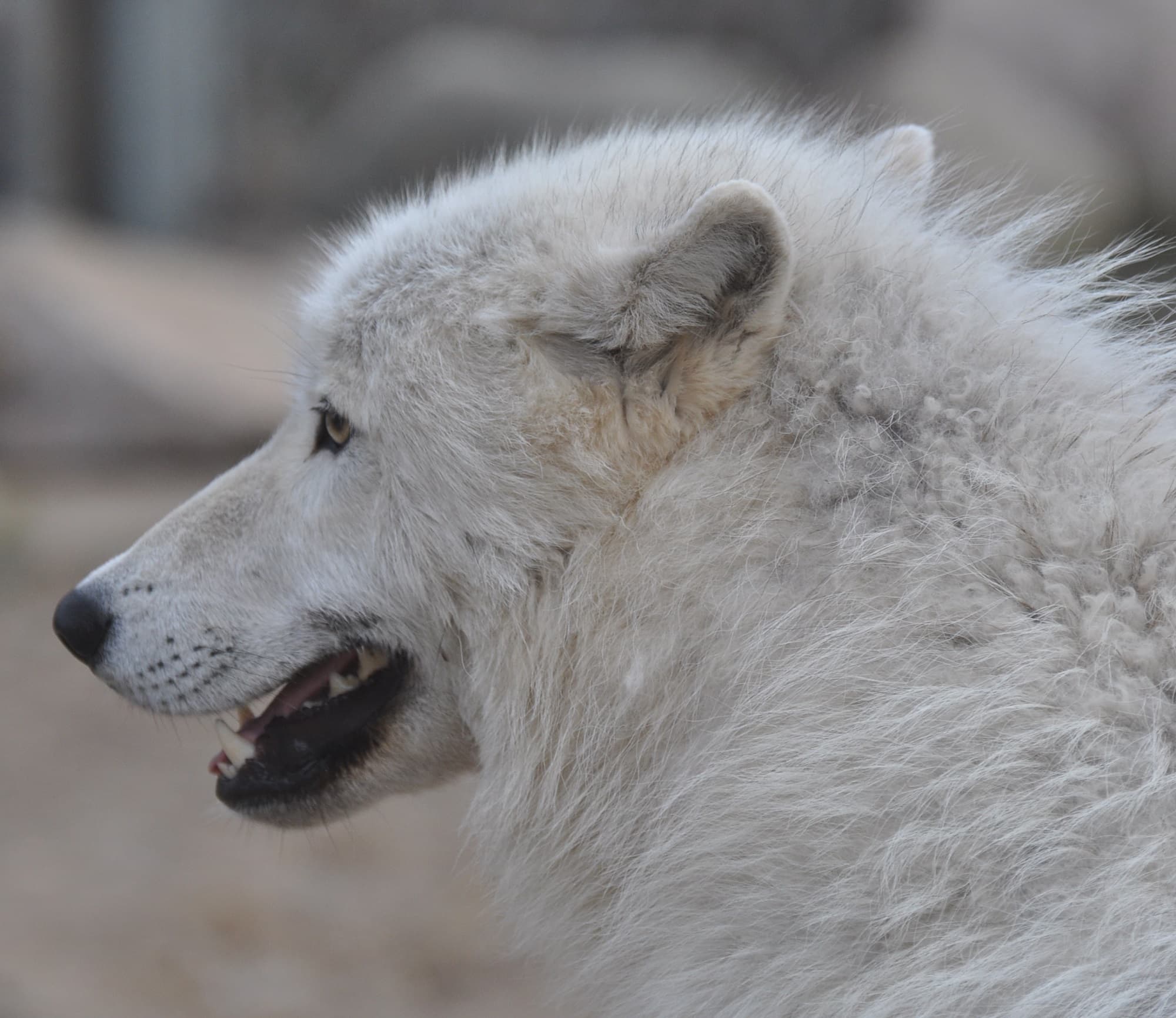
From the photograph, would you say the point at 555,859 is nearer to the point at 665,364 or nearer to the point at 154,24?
the point at 665,364

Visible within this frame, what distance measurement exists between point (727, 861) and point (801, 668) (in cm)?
37

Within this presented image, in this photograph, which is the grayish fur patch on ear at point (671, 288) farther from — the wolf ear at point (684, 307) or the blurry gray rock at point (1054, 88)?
the blurry gray rock at point (1054, 88)

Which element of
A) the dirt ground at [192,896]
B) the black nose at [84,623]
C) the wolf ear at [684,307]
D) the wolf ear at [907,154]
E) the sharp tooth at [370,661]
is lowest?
the dirt ground at [192,896]

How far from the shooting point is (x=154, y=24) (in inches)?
619

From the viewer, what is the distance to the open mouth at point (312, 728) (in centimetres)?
296

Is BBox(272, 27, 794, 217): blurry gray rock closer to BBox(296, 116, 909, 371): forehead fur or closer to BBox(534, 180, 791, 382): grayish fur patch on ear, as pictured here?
BBox(296, 116, 909, 371): forehead fur

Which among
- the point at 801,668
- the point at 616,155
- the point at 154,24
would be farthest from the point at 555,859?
the point at 154,24

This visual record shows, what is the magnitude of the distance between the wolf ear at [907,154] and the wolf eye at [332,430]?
1392 millimetres

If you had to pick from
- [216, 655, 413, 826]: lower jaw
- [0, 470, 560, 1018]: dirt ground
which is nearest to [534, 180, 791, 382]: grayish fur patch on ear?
[216, 655, 413, 826]: lower jaw

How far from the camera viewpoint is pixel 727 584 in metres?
2.46

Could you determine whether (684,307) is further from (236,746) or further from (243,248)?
(243,248)

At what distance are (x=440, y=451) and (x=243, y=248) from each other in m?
13.6

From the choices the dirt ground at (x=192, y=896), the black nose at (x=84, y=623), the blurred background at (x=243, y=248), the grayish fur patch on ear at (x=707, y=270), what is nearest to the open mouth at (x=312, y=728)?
the black nose at (x=84, y=623)

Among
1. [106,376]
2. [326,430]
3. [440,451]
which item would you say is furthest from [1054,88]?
[440,451]
